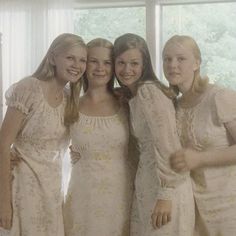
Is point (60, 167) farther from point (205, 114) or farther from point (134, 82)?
point (205, 114)

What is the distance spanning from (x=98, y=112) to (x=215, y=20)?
199 cm

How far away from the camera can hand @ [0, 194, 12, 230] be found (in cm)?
165

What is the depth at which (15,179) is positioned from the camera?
1691 mm

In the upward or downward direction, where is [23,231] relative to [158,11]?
downward

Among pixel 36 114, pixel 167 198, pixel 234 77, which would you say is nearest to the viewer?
pixel 167 198

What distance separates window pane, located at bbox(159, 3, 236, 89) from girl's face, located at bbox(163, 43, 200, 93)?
177 cm

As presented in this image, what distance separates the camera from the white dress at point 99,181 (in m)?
1.76

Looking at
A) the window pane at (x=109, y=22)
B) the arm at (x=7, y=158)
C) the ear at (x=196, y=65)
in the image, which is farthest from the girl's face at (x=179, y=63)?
the window pane at (x=109, y=22)

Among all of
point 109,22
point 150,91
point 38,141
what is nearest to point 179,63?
point 150,91

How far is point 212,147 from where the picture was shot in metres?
1.62

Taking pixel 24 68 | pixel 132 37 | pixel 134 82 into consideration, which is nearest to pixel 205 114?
pixel 134 82

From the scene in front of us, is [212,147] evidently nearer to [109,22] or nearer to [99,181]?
[99,181]

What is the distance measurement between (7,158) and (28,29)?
Result: 212 cm

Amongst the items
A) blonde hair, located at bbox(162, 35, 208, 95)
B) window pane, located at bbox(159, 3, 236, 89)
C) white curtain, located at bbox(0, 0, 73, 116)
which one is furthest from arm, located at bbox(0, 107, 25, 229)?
window pane, located at bbox(159, 3, 236, 89)
